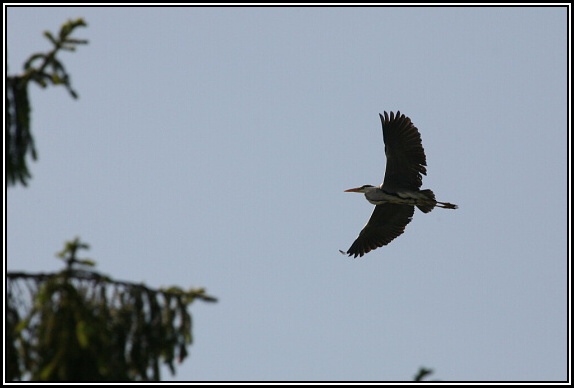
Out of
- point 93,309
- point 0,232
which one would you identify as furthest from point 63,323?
point 0,232

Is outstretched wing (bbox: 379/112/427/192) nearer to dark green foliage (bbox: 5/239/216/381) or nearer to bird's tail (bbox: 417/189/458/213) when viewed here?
bird's tail (bbox: 417/189/458/213)

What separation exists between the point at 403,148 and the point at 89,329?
865cm

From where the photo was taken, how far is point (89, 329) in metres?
4.27

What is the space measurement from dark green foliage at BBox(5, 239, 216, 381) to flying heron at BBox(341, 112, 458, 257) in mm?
7984

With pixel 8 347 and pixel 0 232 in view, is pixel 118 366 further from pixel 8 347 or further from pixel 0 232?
pixel 0 232

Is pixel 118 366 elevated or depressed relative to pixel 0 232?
depressed

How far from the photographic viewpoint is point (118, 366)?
4625 mm

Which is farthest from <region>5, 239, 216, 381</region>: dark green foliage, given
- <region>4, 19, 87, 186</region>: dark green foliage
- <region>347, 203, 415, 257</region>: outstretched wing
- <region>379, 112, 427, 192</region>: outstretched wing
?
<region>347, 203, 415, 257</region>: outstretched wing

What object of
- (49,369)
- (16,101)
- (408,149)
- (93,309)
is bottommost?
(49,369)

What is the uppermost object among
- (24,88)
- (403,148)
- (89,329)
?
(403,148)

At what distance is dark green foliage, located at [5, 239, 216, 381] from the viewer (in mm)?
4328

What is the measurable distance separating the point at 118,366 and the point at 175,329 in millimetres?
393

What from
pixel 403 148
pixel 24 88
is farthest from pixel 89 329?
pixel 403 148

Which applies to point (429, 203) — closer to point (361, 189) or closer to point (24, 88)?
point (361, 189)
